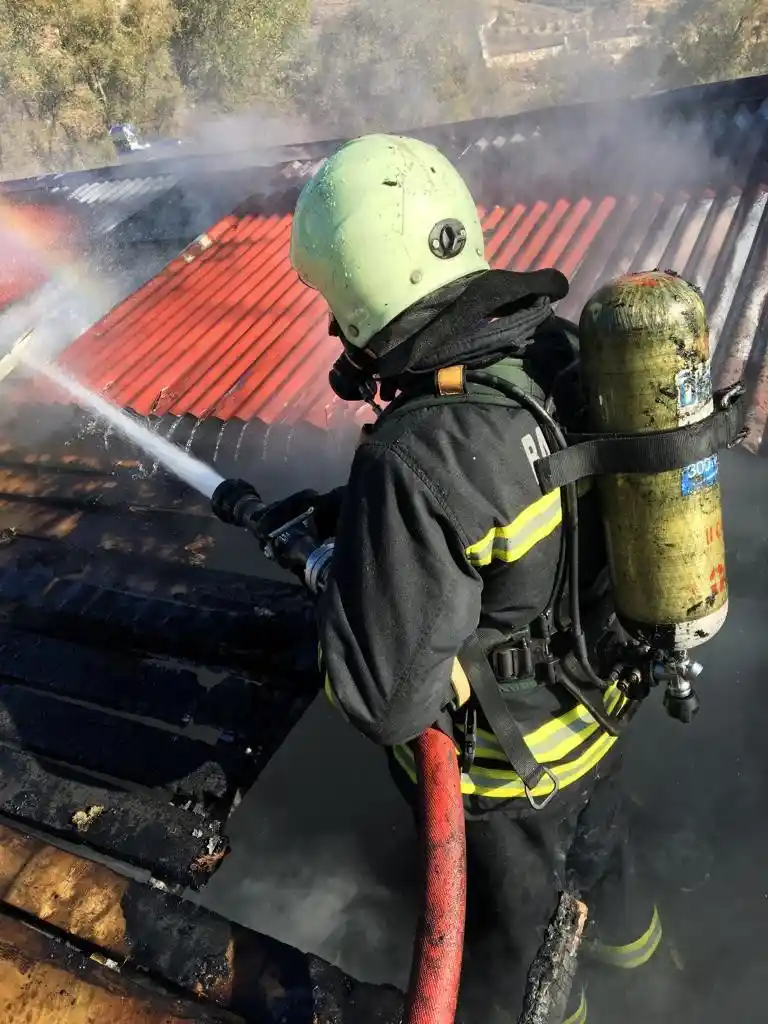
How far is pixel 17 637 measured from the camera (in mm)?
3352

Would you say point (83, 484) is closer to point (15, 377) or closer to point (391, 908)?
point (15, 377)

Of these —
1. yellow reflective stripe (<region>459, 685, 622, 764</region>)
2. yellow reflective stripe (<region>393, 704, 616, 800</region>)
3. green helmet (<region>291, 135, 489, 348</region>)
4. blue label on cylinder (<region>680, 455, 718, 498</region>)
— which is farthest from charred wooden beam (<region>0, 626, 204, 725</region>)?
blue label on cylinder (<region>680, 455, 718, 498</region>)

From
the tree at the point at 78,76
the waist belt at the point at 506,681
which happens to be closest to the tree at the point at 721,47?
the tree at the point at 78,76

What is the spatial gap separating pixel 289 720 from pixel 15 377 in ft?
16.4

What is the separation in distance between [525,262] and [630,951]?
446 cm

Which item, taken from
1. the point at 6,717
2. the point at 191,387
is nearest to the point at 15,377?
the point at 191,387

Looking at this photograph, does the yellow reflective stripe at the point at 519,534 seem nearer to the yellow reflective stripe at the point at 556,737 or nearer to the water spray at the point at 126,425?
the yellow reflective stripe at the point at 556,737

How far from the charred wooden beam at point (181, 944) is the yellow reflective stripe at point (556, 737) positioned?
2.17ft

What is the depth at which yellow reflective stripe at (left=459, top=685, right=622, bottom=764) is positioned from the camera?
7.00ft

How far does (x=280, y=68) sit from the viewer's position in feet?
101

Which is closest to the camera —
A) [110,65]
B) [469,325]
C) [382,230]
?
[469,325]

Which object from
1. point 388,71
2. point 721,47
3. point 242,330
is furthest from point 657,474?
point 388,71

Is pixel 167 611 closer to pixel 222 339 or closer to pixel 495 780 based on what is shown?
pixel 495 780

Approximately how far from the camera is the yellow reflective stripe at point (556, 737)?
84.0 inches
